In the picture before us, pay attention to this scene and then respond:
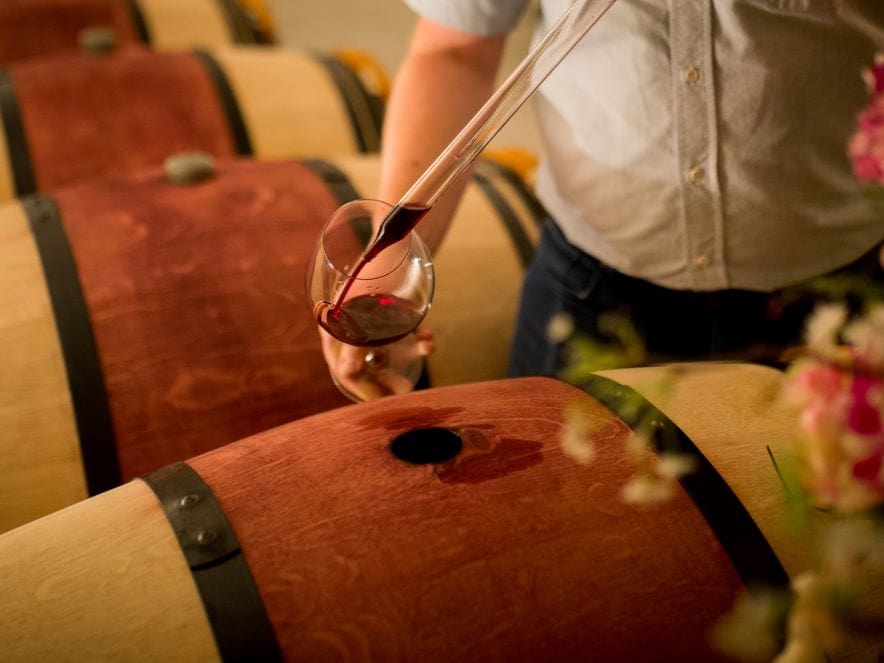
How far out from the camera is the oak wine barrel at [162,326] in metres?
1.27

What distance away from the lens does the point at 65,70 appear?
82.3 inches

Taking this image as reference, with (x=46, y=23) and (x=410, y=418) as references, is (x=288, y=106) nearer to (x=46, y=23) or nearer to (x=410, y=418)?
(x=46, y=23)

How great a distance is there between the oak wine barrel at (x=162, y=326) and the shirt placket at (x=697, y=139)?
50cm

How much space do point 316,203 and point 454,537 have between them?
0.88 metres

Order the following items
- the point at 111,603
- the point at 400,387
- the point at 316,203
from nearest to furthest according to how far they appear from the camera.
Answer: the point at 111,603 → the point at 400,387 → the point at 316,203

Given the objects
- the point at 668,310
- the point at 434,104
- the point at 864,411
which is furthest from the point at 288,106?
the point at 864,411

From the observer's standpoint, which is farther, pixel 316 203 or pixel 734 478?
pixel 316 203

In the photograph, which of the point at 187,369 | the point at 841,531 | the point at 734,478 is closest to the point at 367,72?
the point at 187,369

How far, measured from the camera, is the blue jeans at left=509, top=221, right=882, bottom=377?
117cm

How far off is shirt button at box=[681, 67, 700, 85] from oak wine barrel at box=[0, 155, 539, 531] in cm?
62

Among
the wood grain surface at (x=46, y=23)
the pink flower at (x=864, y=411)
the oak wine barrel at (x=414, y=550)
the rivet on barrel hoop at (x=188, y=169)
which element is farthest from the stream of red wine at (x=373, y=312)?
the wood grain surface at (x=46, y=23)

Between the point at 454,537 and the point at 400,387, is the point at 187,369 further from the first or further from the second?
the point at 454,537

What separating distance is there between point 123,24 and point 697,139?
7.08 feet

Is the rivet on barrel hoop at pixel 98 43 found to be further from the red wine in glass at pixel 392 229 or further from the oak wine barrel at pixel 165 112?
the red wine in glass at pixel 392 229
